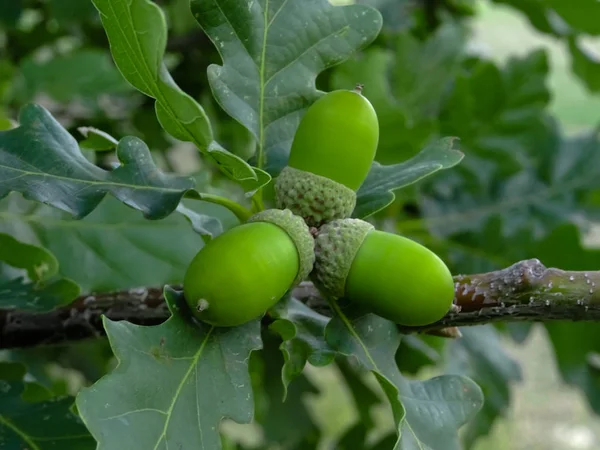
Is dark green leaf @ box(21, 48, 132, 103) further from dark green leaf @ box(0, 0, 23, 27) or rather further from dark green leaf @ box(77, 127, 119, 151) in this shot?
dark green leaf @ box(77, 127, 119, 151)

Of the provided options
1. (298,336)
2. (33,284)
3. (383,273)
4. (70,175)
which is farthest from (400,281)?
(33,284)

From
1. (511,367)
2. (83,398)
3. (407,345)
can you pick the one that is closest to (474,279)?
(83,398)

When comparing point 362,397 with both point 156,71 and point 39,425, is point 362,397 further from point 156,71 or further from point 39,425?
point 156,71

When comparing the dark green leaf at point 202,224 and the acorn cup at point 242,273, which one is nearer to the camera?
the acorn cup at point 242,273

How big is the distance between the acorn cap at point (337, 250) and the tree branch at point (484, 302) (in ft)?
0.25

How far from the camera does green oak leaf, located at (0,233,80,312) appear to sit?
0.81 m

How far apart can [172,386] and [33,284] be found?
0.31m

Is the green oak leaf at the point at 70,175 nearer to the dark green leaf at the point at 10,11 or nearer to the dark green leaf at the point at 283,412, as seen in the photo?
the dark green leaf at the point at 283,412

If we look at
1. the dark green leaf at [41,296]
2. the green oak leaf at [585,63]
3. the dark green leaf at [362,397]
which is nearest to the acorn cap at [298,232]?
the dark green leaf at [41,296]

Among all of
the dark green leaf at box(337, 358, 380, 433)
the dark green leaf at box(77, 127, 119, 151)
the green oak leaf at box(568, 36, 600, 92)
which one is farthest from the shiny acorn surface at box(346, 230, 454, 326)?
the green oak leaf at box(568, 36, 600, 92)

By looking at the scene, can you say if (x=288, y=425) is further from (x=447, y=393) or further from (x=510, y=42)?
(x=510, y=42)

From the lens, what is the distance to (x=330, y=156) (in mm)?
711

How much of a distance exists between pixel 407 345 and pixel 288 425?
0.48 metres

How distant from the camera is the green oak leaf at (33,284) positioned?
31.8 inches
